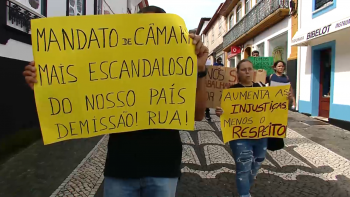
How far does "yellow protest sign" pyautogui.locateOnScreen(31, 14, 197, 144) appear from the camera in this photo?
179 cm

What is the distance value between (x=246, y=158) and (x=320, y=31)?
6244 mm

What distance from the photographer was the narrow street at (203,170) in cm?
353

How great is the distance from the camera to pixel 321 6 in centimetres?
888

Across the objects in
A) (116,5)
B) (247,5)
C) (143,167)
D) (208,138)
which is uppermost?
(247,5)

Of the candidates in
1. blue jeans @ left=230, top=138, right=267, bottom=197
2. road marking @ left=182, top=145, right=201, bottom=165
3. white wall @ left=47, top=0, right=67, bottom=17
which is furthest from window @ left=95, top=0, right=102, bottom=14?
blue jeans @ left=230, top=138, right=267, bottom=197

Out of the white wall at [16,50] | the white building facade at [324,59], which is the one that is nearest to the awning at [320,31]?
the white building facade at [324,59]

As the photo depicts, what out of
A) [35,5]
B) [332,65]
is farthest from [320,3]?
[35,5]

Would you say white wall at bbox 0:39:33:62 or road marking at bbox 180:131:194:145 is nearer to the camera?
white wall at bbox 0:39:33:62

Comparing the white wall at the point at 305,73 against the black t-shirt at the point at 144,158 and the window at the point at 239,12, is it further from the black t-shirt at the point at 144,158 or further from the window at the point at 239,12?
the window at the point at 239,12

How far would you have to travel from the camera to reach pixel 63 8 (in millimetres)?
7480

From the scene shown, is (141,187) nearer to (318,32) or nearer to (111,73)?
(111,73)

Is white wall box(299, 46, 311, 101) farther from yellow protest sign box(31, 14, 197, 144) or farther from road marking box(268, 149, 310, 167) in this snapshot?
yellow protest sign box(31, 14, 197, 144)

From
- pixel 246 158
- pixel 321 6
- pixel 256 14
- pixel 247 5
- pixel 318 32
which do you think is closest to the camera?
pixel 246 158

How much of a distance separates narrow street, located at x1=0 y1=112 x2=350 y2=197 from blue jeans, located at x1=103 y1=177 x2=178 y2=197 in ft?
6.15
